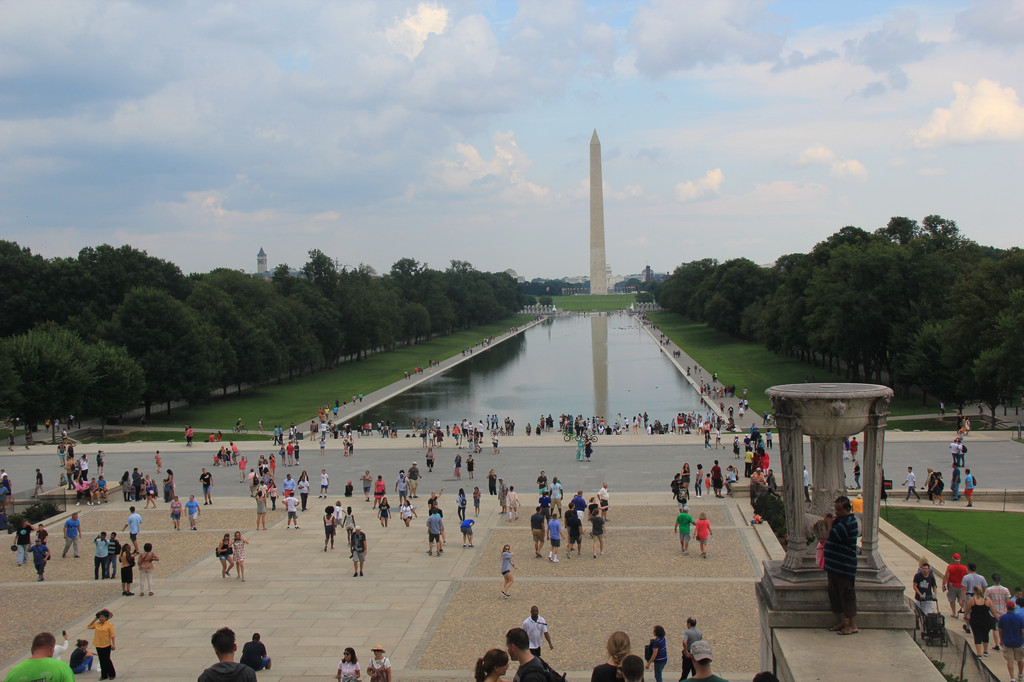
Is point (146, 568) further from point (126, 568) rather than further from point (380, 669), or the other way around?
point (380, 669)

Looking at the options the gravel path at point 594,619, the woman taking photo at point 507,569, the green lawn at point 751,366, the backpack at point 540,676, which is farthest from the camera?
the green lawn at point 751,366

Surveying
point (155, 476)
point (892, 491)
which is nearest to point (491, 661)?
point (892, 491)

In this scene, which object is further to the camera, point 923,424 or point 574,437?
point 574,437

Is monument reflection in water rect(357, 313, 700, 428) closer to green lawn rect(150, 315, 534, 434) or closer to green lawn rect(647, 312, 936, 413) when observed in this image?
green lawn rect(647, 312, 936, 413)

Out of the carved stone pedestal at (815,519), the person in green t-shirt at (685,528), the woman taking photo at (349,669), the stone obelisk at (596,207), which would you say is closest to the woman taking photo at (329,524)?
the person in green t-shirt at (685,528)

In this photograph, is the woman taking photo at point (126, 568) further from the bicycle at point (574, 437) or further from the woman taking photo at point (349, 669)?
the bicycle at point (574, 437)

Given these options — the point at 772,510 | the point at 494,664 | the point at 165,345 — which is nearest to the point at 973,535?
the point at 772,510
